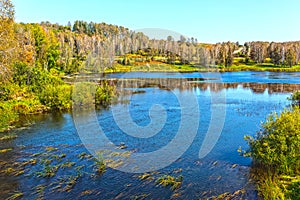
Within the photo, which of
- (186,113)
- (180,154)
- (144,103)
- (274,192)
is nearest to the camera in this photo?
(274,192)

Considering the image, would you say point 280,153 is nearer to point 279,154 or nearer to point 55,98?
point 279,154

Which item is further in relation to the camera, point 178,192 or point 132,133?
point 132,133

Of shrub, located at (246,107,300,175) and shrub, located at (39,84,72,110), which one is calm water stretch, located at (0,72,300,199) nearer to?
shrub, located at (246,107,300,175)

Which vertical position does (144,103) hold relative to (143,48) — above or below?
below

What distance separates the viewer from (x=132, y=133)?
1059 inches

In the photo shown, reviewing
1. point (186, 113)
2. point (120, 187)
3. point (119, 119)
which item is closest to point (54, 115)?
point (119, 119)

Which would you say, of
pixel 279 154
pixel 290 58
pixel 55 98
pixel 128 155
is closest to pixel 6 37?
pixel 55 98

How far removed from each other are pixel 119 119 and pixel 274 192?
20.3 meters

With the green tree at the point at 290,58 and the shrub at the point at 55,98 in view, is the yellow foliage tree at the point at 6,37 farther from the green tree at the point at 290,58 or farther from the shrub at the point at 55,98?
the green tree at the point at 290,58

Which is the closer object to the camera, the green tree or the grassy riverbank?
the grassy riverbank

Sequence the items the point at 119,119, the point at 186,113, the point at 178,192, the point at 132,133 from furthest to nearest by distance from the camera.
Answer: the point at 186,113 → the point at 119,119 → the point at 132,133 → the point at 178,192

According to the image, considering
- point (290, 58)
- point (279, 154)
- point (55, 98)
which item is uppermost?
point (290, 58)

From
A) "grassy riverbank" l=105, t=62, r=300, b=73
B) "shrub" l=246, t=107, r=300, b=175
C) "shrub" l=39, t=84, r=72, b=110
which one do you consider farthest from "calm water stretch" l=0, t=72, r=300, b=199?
"grassy riverbank" l=105, t=62, r=300, b=73

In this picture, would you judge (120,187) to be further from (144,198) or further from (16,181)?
(16,181)
